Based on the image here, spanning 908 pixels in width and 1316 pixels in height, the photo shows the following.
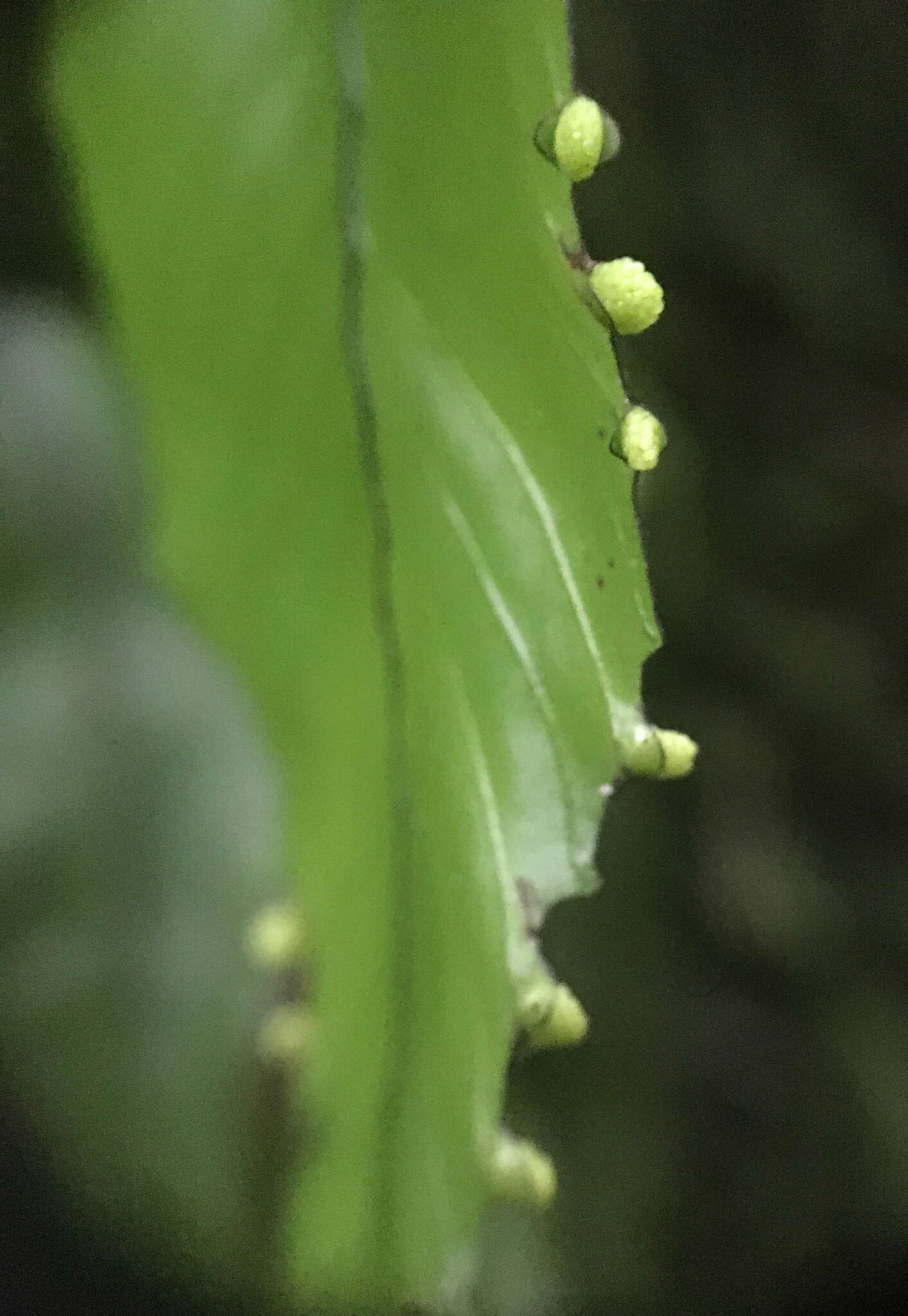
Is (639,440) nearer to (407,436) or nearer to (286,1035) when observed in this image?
(407,436)

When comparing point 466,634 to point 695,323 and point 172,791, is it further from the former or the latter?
point 172,791

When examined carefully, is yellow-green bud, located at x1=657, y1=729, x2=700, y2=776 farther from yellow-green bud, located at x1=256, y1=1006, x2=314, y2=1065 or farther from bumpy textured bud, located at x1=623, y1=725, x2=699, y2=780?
yellow-green bud, located at x1=256, y1=1006, x2=314, y2=1065

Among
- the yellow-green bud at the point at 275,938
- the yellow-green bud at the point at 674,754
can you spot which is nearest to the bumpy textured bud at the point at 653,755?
the yellow-green bud at the point at 674,754

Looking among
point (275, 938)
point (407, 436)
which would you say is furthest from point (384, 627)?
point (275, 938)

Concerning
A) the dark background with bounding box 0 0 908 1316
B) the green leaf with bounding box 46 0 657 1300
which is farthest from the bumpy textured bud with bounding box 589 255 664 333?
the dark background with bounding box 0 0 908 1316

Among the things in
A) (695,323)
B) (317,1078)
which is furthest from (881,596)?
(317,1078)

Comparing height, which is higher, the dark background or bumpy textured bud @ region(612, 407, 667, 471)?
bumpy textured bud @ region(612, 407, 667, 471)
